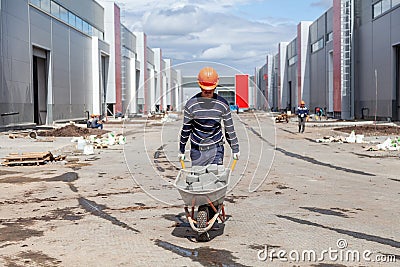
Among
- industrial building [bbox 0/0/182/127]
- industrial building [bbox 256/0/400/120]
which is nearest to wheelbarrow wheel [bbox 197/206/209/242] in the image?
industrial building [bbox 0/0/182/127]

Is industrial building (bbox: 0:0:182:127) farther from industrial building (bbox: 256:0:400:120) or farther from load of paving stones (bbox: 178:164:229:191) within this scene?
industrial building (bbox: 256:0:400:120)

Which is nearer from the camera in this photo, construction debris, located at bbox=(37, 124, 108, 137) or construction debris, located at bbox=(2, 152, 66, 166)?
construction debris, located at bbox=(2, 152, 66, 166)

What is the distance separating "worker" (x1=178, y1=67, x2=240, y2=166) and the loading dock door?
36583mm

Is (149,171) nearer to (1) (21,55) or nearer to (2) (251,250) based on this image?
(2) (251,250)

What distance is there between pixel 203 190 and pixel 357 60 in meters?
43.6

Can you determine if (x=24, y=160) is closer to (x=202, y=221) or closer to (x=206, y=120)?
(x=206, y=120)

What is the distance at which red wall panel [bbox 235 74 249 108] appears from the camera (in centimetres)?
848

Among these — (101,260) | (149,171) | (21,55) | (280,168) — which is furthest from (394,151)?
(21,55)

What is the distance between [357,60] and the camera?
47312 millimetres

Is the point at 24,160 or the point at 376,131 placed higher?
the point at 376,131

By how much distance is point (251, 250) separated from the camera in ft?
20.3

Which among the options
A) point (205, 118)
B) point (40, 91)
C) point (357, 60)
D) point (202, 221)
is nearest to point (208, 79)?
point (205, 118)

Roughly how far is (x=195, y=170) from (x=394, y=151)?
14.1 meters

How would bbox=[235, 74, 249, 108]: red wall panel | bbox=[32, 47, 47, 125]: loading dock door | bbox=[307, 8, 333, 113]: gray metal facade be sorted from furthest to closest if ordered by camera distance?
1. bbox=[307, 8, 333, 113]: gray metal facade
2. bbox=[32, 47, 47, 125]: loading dock door
3. bbox=[235, 74, 249, 108]: red wall panel
